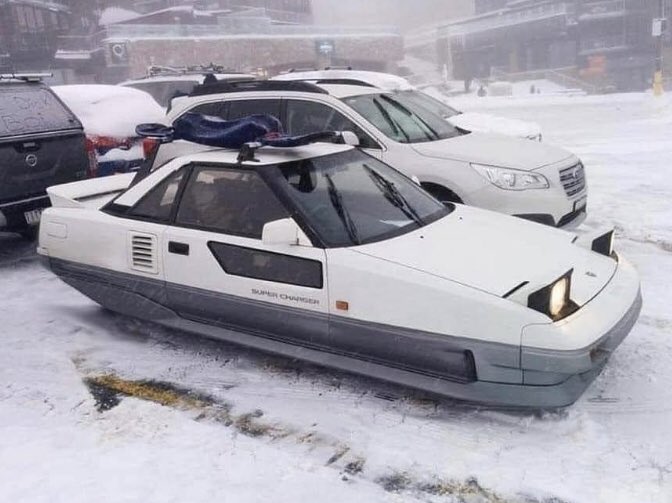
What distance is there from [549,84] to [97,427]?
4327 cm

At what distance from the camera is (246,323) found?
4219mm

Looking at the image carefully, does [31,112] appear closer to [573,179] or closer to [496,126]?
[573,179]

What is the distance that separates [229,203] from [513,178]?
2.98 meters

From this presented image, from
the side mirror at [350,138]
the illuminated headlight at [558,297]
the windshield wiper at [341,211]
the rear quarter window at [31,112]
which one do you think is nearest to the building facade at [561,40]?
the side mirror at [350,138]

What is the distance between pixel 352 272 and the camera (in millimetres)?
3717

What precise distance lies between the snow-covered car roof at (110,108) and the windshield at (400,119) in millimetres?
2985

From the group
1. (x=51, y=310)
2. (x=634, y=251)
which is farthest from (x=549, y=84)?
(x=51, y=310)

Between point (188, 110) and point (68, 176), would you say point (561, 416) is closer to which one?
point (188, 110)

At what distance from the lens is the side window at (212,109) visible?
7.03 meters

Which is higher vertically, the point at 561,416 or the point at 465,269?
the point at 465,269

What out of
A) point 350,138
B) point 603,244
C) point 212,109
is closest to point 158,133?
point 350,138

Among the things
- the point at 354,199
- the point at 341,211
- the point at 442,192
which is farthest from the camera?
the point at 442,192

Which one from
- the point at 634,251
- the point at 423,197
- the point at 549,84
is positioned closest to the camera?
the point at 423,197

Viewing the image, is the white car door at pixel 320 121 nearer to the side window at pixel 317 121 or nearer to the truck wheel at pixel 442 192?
the side window at pixel 317 121
